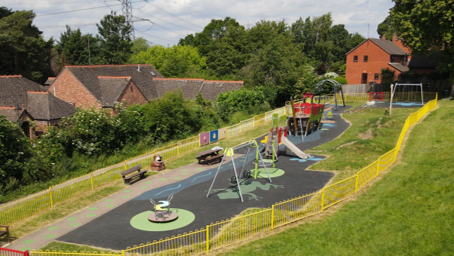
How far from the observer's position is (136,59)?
69875 millimetres

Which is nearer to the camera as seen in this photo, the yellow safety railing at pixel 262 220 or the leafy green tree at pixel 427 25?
the yellow safety railing at pixel 262 220

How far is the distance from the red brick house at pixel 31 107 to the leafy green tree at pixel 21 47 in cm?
2233

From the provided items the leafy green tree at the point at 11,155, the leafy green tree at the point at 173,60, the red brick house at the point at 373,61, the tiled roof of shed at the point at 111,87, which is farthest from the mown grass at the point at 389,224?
the leafy green tree at the point at 173,60

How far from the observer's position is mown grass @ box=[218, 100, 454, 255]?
496 inches

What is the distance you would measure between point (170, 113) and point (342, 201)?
2098 centimetres

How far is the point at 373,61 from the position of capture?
58.5 metres

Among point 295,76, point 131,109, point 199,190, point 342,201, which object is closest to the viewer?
point 342,201

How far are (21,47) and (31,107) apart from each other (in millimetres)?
29961

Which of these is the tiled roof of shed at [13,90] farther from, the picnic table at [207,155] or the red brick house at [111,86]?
the picnic table at [207,155]

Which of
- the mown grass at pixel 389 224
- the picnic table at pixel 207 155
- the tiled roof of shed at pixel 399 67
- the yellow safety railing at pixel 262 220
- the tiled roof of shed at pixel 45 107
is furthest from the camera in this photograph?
the tiled roof of shed at pixel 399 67

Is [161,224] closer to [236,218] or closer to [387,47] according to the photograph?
[236,218]

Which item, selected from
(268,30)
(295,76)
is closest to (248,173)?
(295,76)

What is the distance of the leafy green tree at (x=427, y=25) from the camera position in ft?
112

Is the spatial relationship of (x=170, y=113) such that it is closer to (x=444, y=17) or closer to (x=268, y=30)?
(x=444, y=17)
